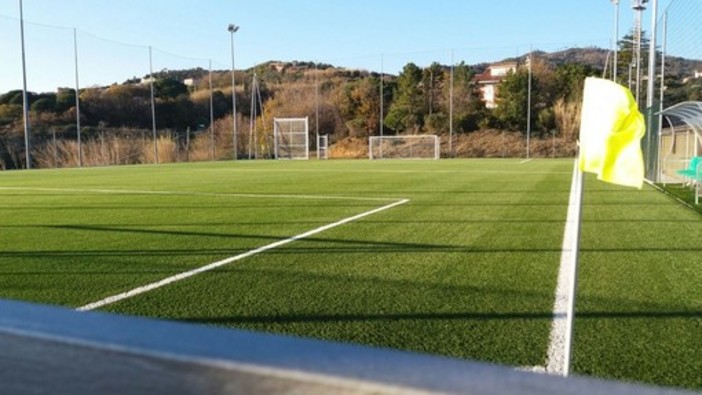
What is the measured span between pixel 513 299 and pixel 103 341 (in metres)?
3.98

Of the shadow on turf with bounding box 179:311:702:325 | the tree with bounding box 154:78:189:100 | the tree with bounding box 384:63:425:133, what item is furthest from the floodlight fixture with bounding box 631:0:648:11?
the tree with bounding box 154:78:189:100

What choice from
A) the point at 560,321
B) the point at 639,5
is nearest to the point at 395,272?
the point at 560,321

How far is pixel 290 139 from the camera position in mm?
45969

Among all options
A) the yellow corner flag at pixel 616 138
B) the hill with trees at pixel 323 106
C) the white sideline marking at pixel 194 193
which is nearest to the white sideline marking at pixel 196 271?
the yellow corner flag at pixel 616 138

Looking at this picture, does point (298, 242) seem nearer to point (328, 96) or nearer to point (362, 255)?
point (362, 255)

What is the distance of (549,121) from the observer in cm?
4753

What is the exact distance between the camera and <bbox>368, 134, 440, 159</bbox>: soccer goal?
47156 mm

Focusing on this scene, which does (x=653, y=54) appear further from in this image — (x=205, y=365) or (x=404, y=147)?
(x=404, y=147)

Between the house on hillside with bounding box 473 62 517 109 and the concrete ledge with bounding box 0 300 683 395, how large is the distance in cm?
5180

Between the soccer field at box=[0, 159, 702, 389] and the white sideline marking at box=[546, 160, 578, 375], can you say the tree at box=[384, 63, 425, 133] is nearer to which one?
the soccer field at box=[0, 159, 702, 389]

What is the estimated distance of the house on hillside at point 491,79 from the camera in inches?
2066

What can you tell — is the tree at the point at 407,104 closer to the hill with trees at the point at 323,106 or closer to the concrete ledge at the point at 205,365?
the hill with trees at the point at 323,106

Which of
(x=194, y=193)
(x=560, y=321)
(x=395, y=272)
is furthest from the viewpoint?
(x=194, y=193)

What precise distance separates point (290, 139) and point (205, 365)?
150 feet
